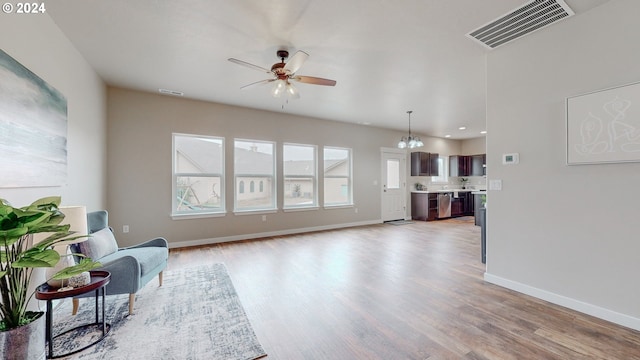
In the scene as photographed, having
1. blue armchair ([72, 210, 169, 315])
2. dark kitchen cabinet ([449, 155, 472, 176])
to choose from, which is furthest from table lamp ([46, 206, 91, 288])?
dark kitchen cabinet ([449, 155, 472, 176])

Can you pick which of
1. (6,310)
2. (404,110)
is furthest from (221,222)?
(404,110)

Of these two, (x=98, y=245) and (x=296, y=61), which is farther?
(x=296, y=61)

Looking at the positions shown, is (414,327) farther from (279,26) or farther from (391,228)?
(391,228)

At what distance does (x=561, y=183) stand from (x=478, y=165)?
700cm

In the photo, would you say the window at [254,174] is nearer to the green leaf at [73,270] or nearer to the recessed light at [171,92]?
the recessed light at [171,92]

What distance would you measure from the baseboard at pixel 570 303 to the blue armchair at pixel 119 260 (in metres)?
3.64

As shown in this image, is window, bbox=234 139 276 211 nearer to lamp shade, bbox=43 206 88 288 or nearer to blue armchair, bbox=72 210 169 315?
blue armchair, bbox=72 210 169 315

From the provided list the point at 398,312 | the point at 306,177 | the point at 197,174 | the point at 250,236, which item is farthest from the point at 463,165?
the point at 197,174

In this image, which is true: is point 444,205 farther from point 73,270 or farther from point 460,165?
point 73,270

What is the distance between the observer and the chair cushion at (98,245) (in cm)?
223

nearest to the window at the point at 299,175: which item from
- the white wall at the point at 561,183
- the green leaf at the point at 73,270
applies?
the white wall at the point at 561,183

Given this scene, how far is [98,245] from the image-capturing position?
92.5 inches

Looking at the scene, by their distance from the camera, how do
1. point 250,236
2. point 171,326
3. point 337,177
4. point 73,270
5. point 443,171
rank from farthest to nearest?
point 443,171 → point 337,177 → point 250,236 → point 171,326 → point 73,270

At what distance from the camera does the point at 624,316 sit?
208 centimetres
